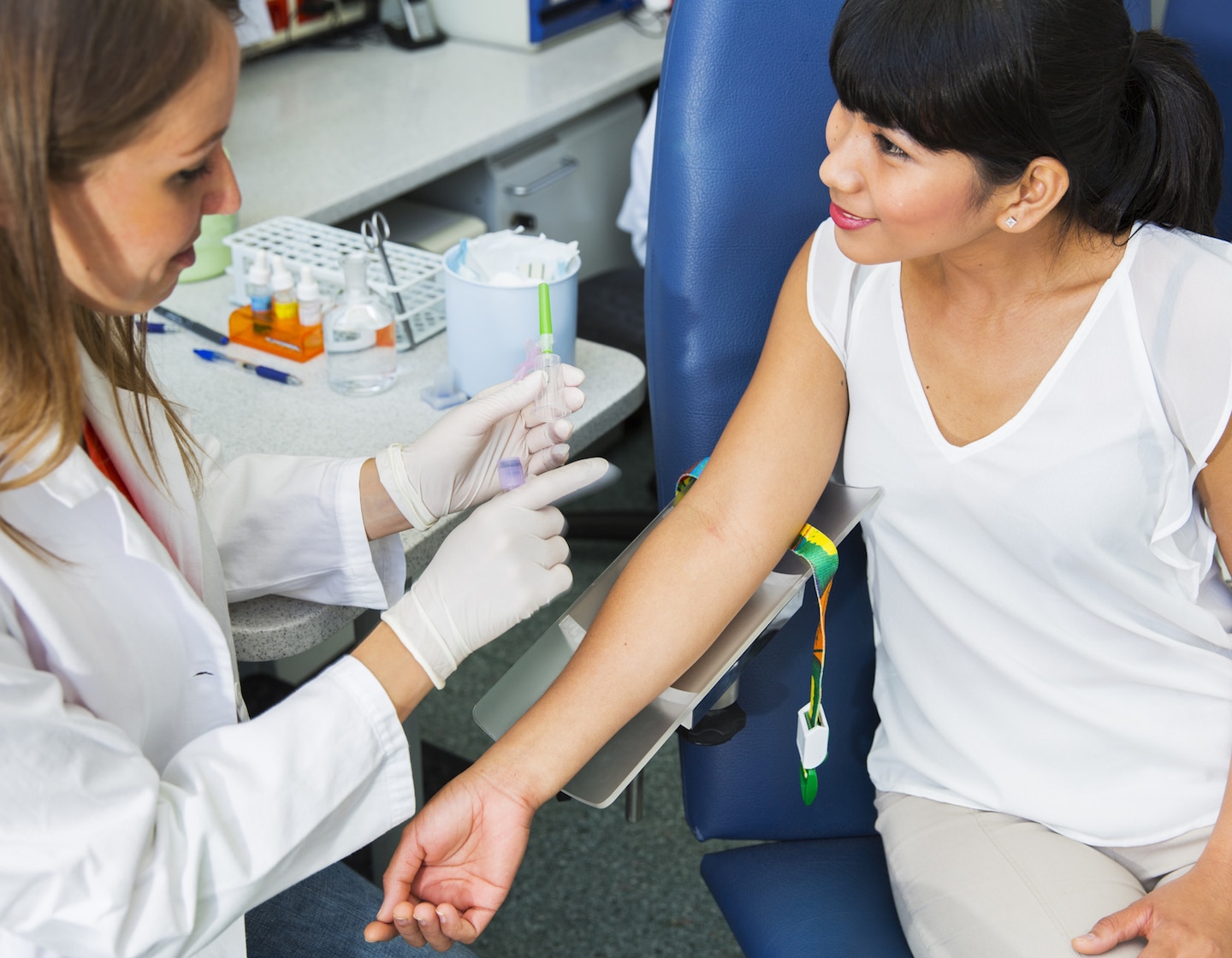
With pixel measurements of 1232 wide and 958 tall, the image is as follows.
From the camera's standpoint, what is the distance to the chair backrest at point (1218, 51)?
119 centimetres

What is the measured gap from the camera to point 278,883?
896 millimetres

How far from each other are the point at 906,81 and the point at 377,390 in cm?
75

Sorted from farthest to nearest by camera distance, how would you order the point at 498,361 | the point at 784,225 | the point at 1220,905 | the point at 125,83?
the point at 498,361 < the point at 784,225 < the point at 1220,905 < the point at 125,83

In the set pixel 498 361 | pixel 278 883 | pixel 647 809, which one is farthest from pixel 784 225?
pixel 647 809

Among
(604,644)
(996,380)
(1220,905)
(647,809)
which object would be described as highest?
(996,380)

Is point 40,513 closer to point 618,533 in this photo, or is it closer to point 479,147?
point 479,147

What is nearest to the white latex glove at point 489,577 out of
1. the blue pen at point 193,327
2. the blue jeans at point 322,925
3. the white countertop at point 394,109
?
the blue jeans at point 322,925

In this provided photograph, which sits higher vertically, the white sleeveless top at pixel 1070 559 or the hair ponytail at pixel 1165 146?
the hair ponytail at pixel 1165 146

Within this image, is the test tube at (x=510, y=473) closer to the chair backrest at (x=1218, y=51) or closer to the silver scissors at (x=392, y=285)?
the silver scissors at (x=392, y=285)

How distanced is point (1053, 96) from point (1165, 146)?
0.48 ft

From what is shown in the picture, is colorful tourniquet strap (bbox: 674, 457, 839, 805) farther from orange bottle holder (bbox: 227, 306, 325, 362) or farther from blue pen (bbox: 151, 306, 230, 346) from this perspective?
blue pen (bbox: 151, 306, 230, 346)

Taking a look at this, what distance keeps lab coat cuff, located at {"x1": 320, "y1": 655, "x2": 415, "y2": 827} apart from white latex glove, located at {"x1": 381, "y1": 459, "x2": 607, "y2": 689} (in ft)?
0.15

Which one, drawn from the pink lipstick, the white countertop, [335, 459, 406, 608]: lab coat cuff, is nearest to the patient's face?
the pink lipstick

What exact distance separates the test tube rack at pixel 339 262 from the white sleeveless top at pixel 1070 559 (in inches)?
24.4
